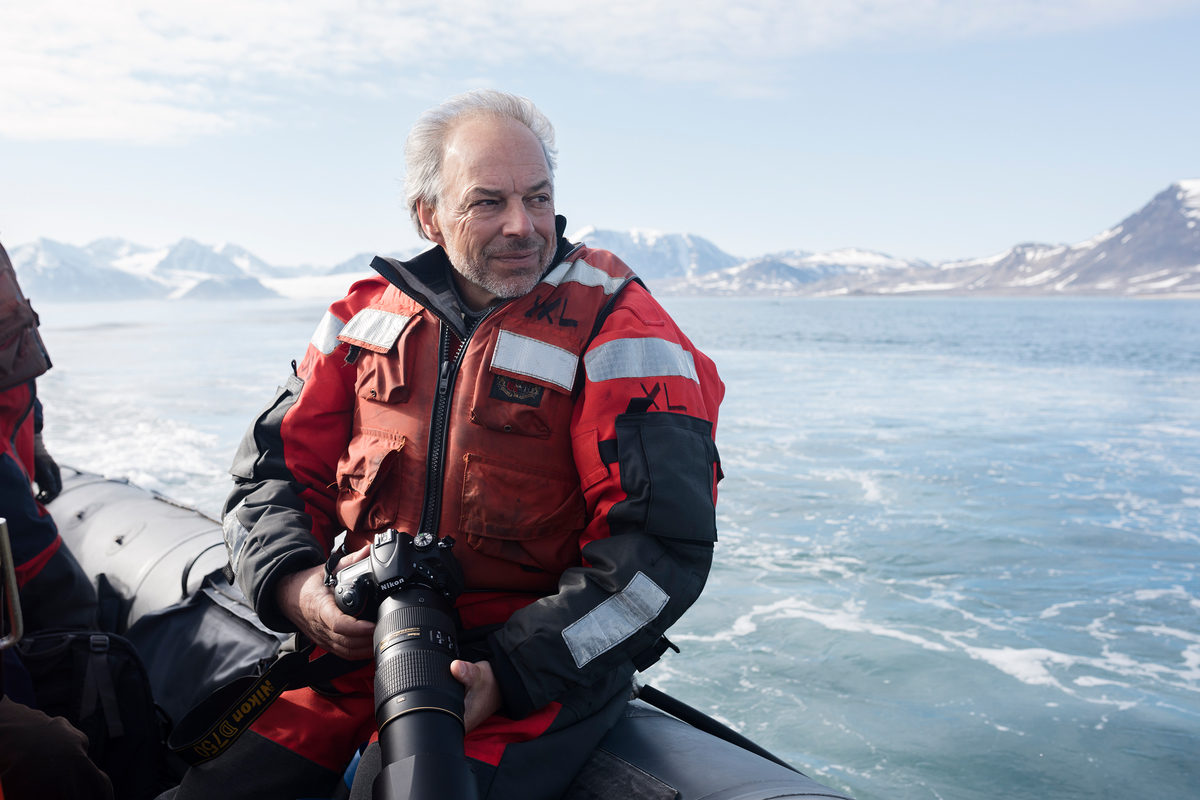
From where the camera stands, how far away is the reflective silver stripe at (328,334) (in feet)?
6.25

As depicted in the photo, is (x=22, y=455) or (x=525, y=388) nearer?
(x=525, y=388)

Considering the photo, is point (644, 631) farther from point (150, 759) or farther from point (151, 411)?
point (151, 411)

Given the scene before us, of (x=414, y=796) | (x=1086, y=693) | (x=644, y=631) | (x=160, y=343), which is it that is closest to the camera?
(x=414, y=796)

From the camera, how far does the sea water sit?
340cm

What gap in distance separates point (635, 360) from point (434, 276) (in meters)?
0.60

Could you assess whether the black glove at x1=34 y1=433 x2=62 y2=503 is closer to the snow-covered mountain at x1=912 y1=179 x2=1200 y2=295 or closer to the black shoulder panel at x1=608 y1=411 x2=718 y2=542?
the black shoulder panel at x1=608 y1=411 x2=718 y2=542

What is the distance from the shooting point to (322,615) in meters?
1.52

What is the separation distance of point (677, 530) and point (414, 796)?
0.62m

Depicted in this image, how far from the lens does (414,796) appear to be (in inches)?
42.0

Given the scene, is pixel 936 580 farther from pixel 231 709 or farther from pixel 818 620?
pixel 231 709

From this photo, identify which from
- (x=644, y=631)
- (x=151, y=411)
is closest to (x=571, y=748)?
(x=644, y=631)

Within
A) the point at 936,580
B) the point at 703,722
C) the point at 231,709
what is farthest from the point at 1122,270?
the point at 231,709

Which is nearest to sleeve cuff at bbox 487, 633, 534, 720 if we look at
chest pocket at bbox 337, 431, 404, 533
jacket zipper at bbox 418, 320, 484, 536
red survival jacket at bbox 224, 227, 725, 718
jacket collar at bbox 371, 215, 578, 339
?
red survival jacket at bbox 224, 227, 725, 718

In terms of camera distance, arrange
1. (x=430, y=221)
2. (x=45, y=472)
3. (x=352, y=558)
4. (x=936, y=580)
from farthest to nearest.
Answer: (x=936, y=580) < (x=45, y=472) < (x=430, y=221) < (x=352, y=558)
